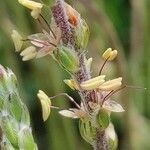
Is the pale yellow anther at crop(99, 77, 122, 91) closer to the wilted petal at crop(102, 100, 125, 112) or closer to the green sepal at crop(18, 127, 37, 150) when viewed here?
the wilted petal at crop(102, 100, 125, 112)

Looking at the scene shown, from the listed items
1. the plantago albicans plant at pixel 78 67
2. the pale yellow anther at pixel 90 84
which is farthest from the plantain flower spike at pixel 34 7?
the pale yellow anther at pixel 90 84

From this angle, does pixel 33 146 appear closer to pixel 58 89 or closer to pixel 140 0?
pixel 58 89

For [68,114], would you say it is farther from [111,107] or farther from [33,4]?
[33,4]

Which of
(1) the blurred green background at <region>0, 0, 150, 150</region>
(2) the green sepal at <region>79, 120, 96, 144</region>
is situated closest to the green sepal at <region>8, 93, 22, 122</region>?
(2) the green sepal at <region>79, 120, 96, 144</region>

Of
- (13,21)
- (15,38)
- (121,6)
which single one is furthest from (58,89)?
(15,38)

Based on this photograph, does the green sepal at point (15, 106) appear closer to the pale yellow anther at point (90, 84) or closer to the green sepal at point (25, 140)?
the green sepal at point (25, 140)

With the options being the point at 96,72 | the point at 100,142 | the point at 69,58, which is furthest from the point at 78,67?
the point at 96,72
